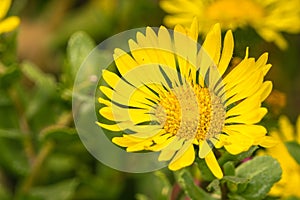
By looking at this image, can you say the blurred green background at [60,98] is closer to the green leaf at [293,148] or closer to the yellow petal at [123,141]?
the green leaf at [293,148]

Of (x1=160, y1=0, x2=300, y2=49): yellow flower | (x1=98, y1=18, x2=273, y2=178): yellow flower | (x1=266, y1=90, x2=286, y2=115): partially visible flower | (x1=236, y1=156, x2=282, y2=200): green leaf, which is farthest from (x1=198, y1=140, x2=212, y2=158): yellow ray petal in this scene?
(x1=160, y1=0, x2=300, y2=49): yellow flower

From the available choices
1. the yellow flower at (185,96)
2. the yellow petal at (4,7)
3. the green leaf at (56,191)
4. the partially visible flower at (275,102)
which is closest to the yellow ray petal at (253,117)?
the yellow flower at (185,96)

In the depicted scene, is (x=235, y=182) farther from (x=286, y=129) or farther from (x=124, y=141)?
(x=286, y=129)

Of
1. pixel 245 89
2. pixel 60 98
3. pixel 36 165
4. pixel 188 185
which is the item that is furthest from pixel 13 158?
pixel 245 89

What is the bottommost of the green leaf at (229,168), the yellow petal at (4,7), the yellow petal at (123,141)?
the green leaf at (229,168)

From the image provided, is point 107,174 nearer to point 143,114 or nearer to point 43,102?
point 43,102
